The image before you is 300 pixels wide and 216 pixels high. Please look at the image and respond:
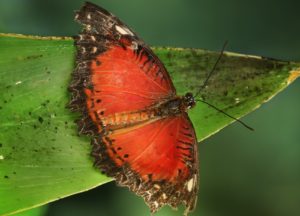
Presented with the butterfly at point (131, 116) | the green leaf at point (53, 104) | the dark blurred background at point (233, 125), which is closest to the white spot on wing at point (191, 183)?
the butterfly at point (131, 116)

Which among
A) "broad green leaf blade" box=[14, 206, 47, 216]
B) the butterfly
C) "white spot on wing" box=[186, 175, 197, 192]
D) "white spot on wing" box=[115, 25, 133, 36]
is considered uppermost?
"white spot on wing" box=[115, 25, 133, 36]

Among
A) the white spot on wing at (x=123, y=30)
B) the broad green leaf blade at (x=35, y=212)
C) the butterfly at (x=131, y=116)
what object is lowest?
the broad green leaf blade at (x=35, y=212)

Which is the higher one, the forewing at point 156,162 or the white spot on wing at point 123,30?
the white spot on wing at point 123,30

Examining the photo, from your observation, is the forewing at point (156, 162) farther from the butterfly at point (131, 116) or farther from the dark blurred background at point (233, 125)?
the dark blurred background at point (233, 125)

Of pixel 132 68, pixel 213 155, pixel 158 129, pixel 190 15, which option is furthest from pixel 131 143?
pixel 190 15

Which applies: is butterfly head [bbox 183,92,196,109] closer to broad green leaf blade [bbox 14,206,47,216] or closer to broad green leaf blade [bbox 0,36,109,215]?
broad green leaf blade [bbox 0,36,109,215]

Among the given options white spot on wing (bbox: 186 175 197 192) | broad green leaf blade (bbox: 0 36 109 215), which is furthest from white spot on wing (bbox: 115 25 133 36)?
white spot on wing (bbox: 186 175 197 192)

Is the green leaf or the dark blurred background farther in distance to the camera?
the dark blurred background

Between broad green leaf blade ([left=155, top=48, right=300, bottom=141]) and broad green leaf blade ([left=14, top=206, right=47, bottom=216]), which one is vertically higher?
broad green leaf blade ([left=155, top=48, right=300, bottom=141])

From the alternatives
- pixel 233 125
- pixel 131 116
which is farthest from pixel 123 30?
pixel 233 125
